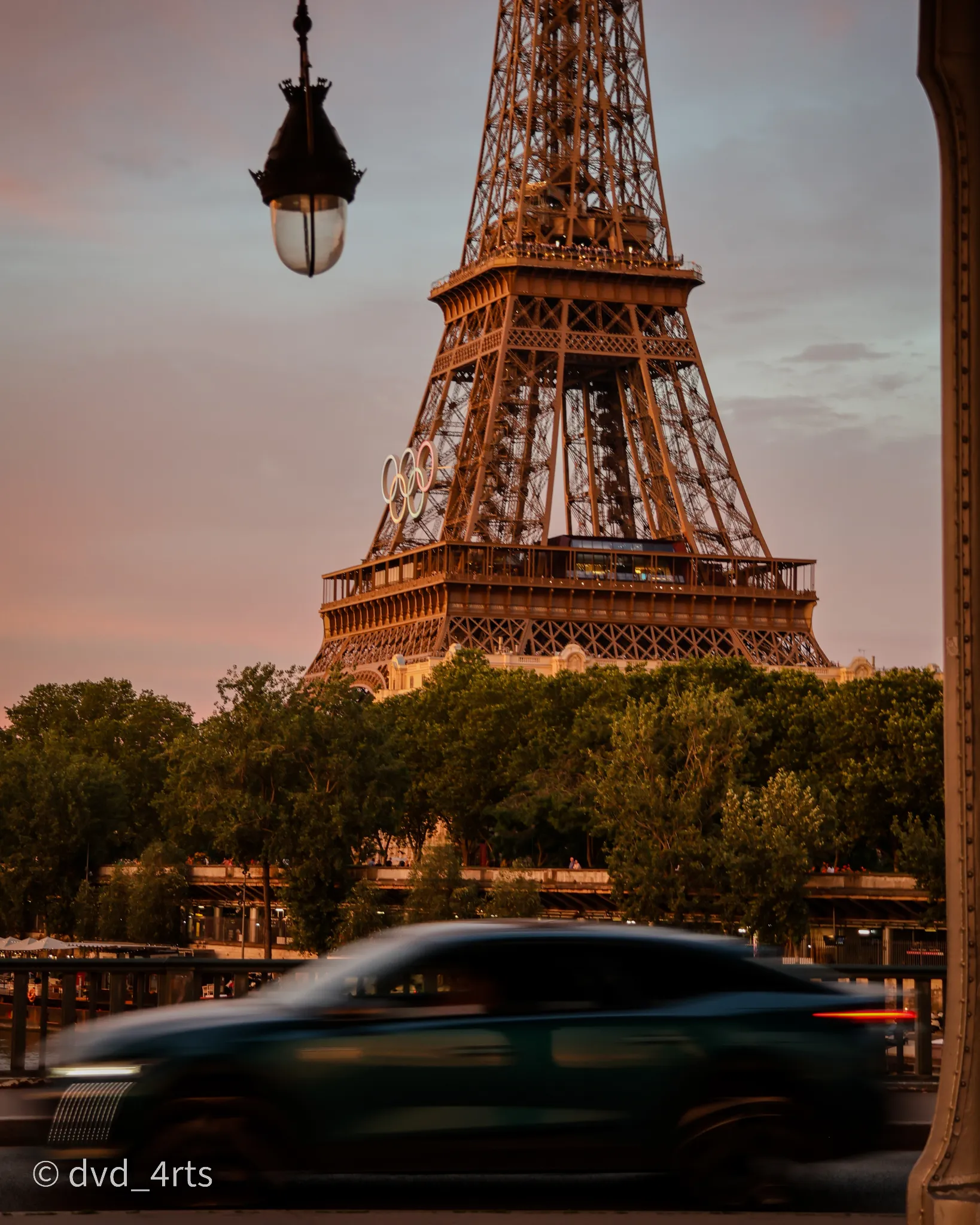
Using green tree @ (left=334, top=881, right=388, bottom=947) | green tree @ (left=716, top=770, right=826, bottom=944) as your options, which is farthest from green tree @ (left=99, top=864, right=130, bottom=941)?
green tree @ (left=716, top=770, right=826, bottom=944)

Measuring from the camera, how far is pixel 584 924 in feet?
43.5

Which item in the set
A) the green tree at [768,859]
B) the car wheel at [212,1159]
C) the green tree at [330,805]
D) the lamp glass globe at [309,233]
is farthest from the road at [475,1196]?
the green tree at [330,805]

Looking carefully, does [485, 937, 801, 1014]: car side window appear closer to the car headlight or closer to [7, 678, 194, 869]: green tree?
the car headlight

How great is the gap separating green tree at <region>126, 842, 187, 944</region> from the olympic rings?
21070mm

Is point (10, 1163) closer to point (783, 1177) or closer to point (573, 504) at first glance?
point (783, 1177)

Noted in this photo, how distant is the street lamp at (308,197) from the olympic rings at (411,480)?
8643 centimetres

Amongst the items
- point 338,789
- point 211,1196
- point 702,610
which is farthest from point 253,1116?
point 702,610

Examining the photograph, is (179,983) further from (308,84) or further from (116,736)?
(116,736)

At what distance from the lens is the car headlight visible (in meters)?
12.5

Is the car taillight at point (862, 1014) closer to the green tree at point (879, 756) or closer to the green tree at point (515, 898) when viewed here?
the green tree at point (515, 898)

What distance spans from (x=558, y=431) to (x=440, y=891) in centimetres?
3431

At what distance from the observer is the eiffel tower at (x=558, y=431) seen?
9825 centimetres

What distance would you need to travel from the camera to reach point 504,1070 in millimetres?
12562

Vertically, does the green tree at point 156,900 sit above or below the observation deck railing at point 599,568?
below
